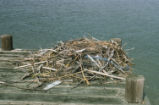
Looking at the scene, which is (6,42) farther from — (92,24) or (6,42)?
(92,24)

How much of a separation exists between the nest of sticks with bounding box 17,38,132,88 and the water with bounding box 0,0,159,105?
155 inches

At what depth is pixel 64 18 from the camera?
73.1ft

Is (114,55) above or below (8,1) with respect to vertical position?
below

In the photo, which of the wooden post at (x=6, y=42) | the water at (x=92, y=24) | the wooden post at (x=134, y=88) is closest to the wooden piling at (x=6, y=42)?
the wooden post at (x=6, y=42)

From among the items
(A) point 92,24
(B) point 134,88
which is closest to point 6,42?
(B) point 134,88

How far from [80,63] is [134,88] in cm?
173

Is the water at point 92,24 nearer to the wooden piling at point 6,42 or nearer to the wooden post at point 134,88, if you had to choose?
the wooden post at point 134,88

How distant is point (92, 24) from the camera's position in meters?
20.8

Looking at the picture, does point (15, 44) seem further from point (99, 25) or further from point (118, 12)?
point (118, 12)

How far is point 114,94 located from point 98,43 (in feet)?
7.65

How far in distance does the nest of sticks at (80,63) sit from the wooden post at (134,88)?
1083 millimetres

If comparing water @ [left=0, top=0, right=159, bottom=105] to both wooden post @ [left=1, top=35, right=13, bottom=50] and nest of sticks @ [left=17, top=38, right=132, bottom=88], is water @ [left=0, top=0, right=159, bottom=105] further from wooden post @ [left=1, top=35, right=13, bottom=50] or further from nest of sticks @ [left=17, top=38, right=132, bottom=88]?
wooden post @ [left=1, top=35, right=13, bottom=50]

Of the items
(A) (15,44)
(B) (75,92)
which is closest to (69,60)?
(B) (75,92)

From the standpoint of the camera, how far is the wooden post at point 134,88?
4.96 metres
